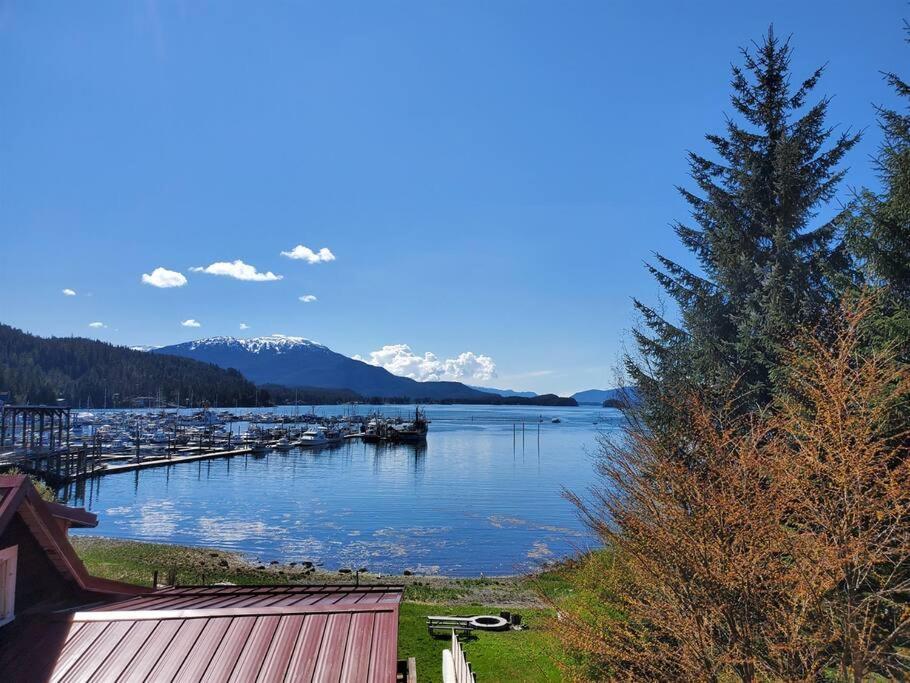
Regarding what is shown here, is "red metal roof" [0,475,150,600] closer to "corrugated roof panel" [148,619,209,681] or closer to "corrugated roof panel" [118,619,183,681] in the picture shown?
"corrugated roof panel" [118,619,183,681]

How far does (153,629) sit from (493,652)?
1134 cm

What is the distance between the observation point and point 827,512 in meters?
6.82

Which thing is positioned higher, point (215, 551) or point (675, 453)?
point (675, 453)

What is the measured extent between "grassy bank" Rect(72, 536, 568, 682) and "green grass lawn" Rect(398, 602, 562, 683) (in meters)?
0.02

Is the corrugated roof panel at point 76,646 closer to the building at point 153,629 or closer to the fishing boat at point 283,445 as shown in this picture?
the building at point 153,629

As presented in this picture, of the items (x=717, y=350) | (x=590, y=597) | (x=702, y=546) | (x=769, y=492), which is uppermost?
(x=717, y=350)

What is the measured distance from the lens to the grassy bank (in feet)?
48.2

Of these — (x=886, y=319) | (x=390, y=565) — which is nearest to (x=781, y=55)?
(x=886, y=319)

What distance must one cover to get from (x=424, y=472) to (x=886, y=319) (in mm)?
67828

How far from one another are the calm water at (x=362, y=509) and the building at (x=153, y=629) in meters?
11.8

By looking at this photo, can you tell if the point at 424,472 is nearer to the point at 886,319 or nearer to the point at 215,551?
the point at 215,551

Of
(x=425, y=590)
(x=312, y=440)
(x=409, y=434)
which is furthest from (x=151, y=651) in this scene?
(x=409, y=434)

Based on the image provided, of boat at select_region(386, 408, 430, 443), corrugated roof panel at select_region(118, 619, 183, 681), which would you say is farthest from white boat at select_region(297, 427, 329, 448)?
corrugated roof panel at select_region(118, 619, 183, 681)

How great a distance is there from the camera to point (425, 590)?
1014 inches
